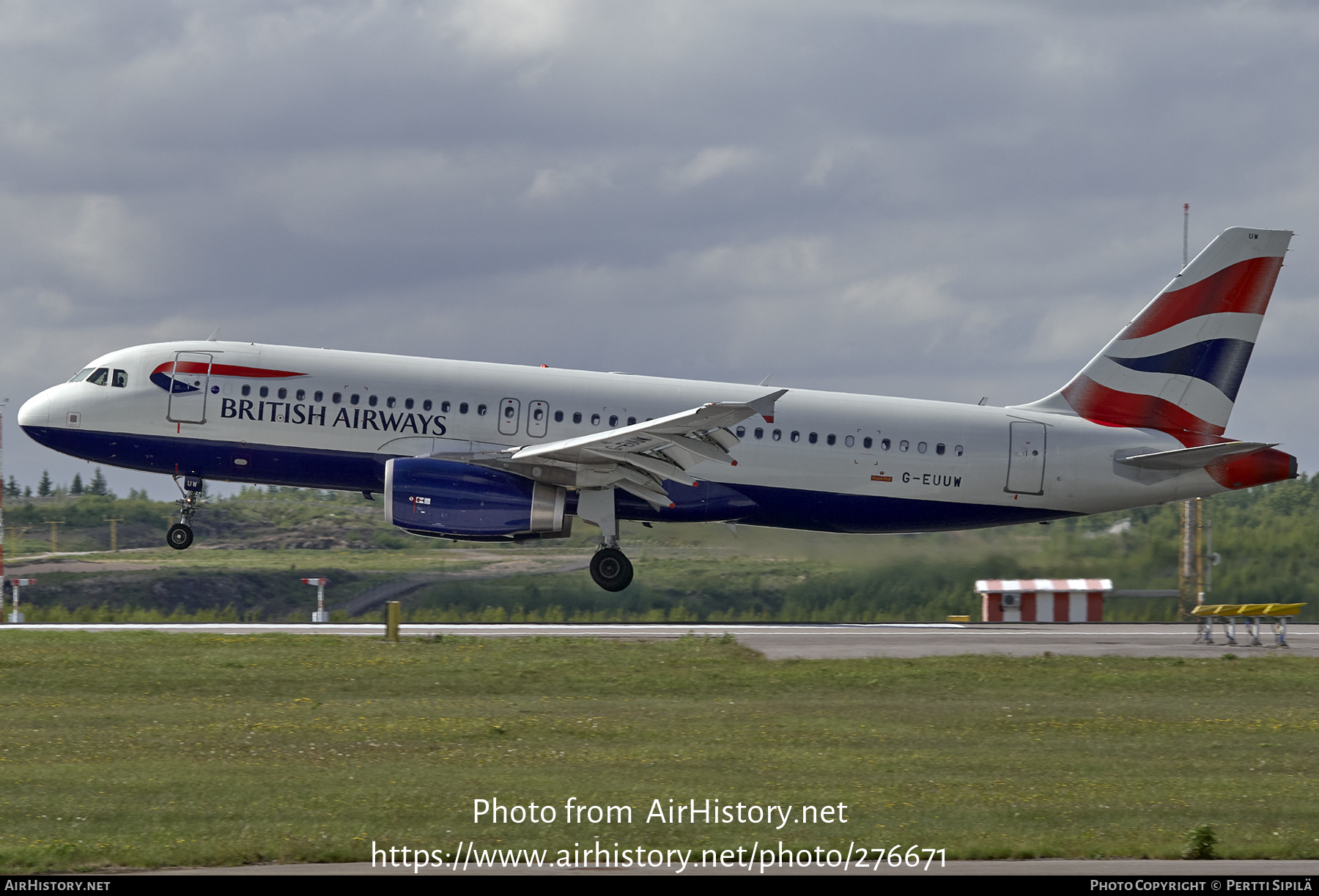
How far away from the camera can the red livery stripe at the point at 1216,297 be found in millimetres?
31000

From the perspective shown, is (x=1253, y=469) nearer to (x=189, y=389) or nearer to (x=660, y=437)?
(x=660, y=437)

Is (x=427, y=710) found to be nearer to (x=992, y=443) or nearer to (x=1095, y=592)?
(x=992, y=443)

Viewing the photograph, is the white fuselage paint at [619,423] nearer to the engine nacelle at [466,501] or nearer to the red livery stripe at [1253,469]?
the red livery stripe at [1253,469]

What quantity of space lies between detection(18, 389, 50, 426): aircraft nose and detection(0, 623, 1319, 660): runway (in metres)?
4.41

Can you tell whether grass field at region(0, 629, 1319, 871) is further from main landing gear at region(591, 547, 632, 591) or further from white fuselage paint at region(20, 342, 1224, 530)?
white fuselage paint at region(20, 342, 1224, 530)

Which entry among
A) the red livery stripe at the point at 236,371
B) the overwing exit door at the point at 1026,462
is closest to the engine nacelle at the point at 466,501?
the red livery stripe at the point at 236,371

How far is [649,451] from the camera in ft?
89.1

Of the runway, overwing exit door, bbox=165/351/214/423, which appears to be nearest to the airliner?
overwing exit door, bbox=165/351/214/423

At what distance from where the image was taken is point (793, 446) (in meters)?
29.1

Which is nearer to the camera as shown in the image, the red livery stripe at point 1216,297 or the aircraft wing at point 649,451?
the aircraft wing at point 649,451

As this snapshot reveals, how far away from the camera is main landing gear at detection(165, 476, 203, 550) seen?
2911 centimetres

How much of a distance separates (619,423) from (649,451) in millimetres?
1695

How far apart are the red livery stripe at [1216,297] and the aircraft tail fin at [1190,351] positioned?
17 mm

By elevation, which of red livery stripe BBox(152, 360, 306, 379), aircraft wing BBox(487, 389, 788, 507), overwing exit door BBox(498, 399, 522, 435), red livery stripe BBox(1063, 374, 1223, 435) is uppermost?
red livery stripe BBox(1063, 374, 1223, 435)
